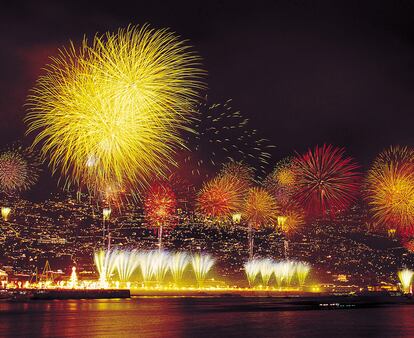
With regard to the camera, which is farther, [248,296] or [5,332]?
[248,296]

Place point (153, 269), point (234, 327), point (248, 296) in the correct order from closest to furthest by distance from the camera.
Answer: point (234, 327), point (153, 269), point (248, 296)

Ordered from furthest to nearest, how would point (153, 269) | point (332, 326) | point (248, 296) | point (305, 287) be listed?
point (305, 287) < point (248, 296) < point (153, 269) < point (332, 326)

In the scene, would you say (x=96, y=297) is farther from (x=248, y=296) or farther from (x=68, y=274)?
(x=68, y=274)

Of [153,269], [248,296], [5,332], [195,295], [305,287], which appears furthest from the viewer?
[305,287]

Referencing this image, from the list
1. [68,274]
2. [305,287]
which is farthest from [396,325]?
[68,274]

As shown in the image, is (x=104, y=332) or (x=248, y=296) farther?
(x=248, y=296)

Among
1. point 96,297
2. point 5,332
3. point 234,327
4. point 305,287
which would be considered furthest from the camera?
point 305,287

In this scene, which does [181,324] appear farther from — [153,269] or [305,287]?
[305,287]

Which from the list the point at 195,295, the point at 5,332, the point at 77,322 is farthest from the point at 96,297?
the point at 5,332
